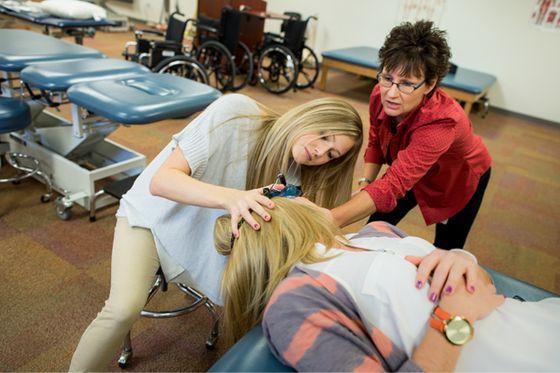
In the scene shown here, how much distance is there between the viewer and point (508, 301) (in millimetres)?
830

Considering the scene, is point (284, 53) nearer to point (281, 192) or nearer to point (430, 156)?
point (430, 156)

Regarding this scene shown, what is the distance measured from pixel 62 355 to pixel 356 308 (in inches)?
44.6

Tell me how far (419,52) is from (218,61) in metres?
3.65

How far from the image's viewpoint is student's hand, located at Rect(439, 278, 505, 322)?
73cm

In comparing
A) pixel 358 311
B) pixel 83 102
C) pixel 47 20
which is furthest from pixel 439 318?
pixel 47 20

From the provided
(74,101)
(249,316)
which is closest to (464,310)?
(249,316)

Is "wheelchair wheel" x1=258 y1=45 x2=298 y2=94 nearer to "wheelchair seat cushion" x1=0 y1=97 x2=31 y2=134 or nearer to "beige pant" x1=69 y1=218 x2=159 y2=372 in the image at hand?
"wheelchair seat cushion" x1=0 y1=97 x2=31 y2=134

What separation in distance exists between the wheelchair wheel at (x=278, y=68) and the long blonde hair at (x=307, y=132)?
3.74 m

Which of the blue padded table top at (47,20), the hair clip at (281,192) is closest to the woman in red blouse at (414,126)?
the hair clip at (281,192)

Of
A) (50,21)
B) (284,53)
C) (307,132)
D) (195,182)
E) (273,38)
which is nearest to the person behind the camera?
(195,182)

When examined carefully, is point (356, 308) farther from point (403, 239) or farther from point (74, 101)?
point (74, 101)

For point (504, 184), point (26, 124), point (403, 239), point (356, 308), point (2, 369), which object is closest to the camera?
point (356, 308)

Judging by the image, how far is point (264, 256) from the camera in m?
0.80

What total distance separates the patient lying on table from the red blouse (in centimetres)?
42
